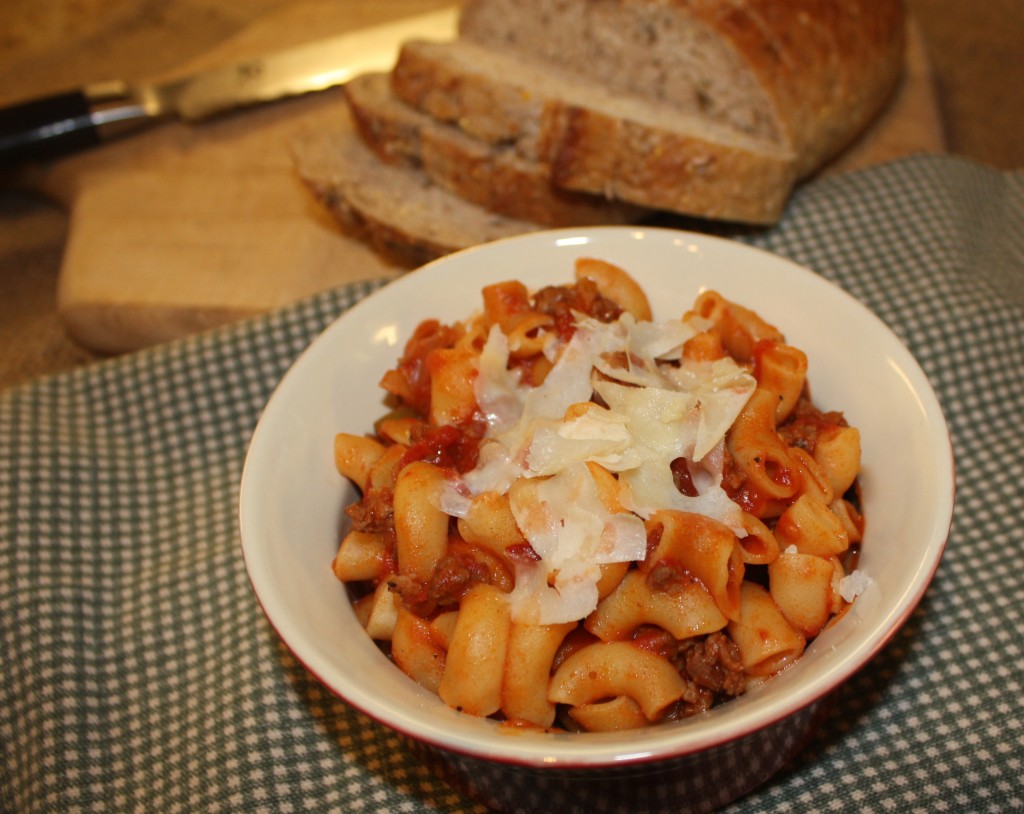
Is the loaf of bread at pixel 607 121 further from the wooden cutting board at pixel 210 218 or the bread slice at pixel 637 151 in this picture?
the wooden cutting board at pixel 210 218

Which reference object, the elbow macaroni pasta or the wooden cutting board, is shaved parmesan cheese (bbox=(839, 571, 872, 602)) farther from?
the wooden cutting board

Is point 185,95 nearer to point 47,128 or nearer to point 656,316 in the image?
point 47,128

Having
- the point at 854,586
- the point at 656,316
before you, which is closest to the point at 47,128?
the point at 656,316

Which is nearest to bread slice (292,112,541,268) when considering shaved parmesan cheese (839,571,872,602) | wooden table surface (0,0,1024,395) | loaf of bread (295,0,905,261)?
loaf of bread (295,0,905,261)

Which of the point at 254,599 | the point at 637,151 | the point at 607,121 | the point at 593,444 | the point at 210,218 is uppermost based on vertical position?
the point at 593,444

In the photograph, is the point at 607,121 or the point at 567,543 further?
the point at 607,121

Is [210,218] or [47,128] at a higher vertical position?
[47,128]

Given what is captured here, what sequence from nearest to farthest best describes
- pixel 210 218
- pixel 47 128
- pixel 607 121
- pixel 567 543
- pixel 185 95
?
pixel 567 543 → pixel 607 121 → pixel 210 218 → pixel 47 128 → pixel 185 95
